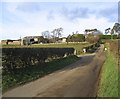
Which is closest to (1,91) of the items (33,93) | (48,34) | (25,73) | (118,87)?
(33,93)

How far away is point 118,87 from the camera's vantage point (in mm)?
6066

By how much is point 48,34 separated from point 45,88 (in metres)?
82.3

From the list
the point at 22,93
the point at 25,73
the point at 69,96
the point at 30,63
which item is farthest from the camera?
the point at 30,63

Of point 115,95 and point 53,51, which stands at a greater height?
point 53,51

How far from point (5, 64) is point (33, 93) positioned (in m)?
3.50

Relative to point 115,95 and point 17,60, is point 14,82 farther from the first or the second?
point 115,95

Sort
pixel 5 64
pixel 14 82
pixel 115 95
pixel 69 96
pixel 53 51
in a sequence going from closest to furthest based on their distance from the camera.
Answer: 1. pixel 115 95
2. pixel 69 96
3. pixel 14 82
4. pixel 5 64
5. pixel 53 51

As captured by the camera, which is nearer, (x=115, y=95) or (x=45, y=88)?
(x=115, y=95)

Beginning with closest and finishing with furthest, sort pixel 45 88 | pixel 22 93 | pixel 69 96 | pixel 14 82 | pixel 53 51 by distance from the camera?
pixel 69 96 < pixel 22 93 < pixel 45 88 < pixel 14 82 < pixel 53 51

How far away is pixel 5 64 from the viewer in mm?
8594

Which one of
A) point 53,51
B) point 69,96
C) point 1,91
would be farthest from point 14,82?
point 53,51

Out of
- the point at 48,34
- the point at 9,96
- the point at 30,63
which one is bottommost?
the point at 9,96

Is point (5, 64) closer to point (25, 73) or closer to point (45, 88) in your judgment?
point (25, 73)

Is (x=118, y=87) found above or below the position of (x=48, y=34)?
below
